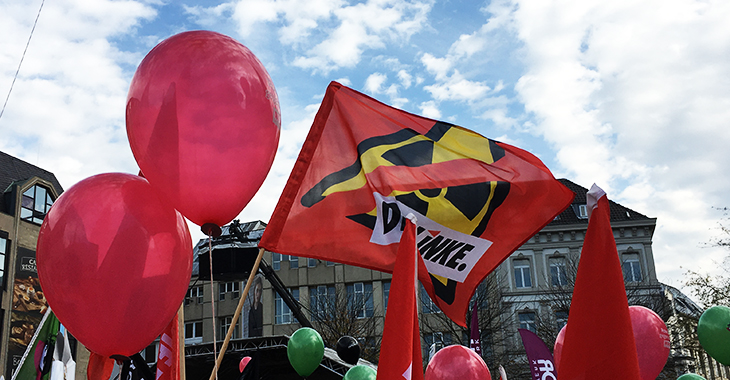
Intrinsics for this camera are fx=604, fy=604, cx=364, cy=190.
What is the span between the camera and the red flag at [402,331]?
3.48 m

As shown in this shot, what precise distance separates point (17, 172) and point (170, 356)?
119ft

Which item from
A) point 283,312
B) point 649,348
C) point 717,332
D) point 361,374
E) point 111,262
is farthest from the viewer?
point 283,312

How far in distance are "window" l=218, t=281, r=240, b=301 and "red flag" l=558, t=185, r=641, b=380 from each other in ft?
137

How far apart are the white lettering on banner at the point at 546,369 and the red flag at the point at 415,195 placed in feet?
15.0

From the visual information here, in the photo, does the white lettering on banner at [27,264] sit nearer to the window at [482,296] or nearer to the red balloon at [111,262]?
the window at [482,296]

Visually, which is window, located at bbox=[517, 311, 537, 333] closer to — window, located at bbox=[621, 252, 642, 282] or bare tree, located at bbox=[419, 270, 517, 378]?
bare tree, located at bbox=[419, 270, 517, 378]

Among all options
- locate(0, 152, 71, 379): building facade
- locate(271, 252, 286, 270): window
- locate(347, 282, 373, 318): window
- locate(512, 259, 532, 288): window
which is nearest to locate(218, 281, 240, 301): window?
locate(271, 252, 286, 270): window

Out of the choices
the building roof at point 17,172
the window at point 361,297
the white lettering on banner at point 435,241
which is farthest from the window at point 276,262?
the white lettering on banner at point 435,241

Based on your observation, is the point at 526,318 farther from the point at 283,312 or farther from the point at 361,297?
the point at 283,312

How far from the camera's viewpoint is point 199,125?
10.3ft

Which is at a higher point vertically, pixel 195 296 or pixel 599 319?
pixel 195 296

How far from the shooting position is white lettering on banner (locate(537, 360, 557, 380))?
29.8 ft

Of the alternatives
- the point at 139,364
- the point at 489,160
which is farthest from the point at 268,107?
the point at 489,160

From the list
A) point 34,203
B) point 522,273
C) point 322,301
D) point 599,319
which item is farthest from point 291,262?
point 599,319
